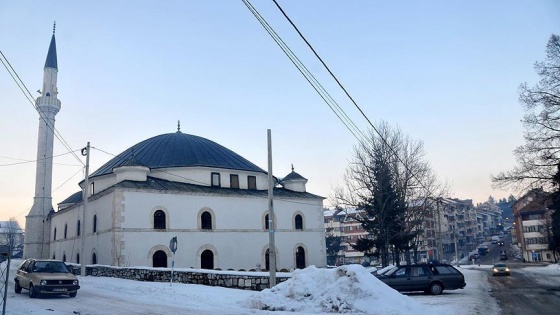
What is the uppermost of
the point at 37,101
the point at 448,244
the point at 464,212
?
the point at 37,101

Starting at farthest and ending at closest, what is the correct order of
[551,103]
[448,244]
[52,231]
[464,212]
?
1. [464,212]
2. [448,244]
3. [52,231]
4. [551,103]

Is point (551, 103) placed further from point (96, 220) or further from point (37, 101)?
point (37, 101)

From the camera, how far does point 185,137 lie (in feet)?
137

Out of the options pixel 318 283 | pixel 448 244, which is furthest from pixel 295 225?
pixel 448 244

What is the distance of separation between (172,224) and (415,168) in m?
19.5

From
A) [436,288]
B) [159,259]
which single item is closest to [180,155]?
[159,259]

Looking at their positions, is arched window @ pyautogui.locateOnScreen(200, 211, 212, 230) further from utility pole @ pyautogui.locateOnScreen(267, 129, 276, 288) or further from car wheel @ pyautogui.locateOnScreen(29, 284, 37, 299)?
car wheel @ pyautogui.locateOnScreen(29, 284, 37, 299)

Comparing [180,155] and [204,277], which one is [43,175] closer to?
[180,155]

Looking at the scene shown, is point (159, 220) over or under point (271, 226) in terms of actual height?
over

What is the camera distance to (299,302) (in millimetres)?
12617

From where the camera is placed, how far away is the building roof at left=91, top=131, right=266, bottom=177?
3706 cm

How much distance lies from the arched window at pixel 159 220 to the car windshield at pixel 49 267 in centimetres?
1374

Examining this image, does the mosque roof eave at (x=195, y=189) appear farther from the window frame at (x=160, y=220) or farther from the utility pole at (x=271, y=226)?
the utility pole at (x=271, y=226)

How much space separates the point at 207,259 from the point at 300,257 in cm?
940
